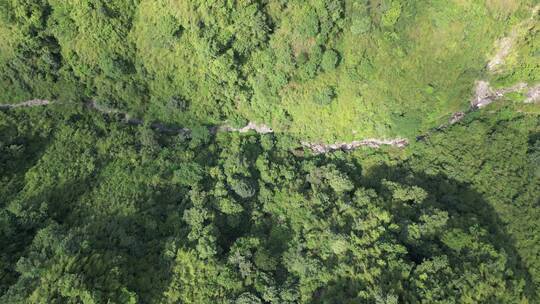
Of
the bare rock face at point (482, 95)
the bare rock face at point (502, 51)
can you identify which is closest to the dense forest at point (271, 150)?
the bare rock face at point (502, 51)

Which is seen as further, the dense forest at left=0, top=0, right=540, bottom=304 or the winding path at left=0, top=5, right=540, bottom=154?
the winding path at left=0, top=5, right=540, bottom=154

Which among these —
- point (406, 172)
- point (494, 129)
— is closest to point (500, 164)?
point (494, 129)

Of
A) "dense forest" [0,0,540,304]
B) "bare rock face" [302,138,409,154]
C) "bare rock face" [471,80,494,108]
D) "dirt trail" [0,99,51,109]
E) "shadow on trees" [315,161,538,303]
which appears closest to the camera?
"shadow on trees" [315,161,538,303]

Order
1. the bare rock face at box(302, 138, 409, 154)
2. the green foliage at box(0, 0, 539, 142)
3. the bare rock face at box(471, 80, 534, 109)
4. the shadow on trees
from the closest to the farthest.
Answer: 1. the shadow on trees
2. the green foliage at box(0, 0, 539, 142)
3. the bare rock face at box(471, 80, 534, 109)
4. the bare rock face at box(302, 138, 409, 154)

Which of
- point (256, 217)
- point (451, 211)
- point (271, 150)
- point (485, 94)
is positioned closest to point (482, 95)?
point (485, 94)

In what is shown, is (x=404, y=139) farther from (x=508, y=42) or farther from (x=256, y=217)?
A: (x=256, y=217)

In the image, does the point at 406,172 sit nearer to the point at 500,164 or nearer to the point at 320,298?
the point at 500,164

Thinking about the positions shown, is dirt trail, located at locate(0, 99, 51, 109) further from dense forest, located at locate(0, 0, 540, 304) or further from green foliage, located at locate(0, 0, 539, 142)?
green foliage, located at locate(0, 0, 539, 142)

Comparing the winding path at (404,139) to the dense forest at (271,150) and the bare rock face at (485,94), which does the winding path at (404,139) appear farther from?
the dense forest at (271,150)

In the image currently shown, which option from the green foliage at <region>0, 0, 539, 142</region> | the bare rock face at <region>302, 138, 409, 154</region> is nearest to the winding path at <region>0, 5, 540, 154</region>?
the bare rock face at <region>302, 138, 409, 154</region>
